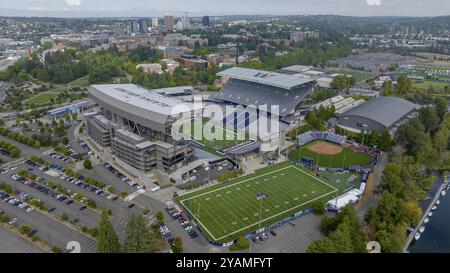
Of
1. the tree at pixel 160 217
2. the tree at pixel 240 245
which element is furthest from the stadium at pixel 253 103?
the tree at pixel 240 245

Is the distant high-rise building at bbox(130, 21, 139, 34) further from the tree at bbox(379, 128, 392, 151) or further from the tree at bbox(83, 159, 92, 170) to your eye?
the tree at bbox(379, 128, 392, 151)

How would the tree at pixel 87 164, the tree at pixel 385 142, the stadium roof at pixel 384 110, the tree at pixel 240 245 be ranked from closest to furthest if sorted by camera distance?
the tree at pixel 240 245 < the tree at pixel 87 164 < the tree at pixel 385 142 < the stadium roof at pixel 384 110

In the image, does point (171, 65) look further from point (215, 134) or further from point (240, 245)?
point (240, 245)

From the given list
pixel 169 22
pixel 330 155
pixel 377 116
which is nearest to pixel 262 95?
pixel 377 116

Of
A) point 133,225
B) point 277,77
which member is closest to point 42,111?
point 277,77

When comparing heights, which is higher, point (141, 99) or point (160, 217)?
point (141, 99)

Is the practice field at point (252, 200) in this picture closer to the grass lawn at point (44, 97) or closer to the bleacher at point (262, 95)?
the bleacher at point (262, 95)
